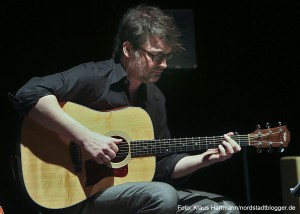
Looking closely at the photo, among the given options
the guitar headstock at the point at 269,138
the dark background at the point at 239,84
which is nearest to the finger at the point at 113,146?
the guitar headstock at the point at 269,138

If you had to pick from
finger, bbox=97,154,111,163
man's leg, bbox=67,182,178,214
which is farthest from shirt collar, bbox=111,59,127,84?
man's leg, bbox=67,182,178,214

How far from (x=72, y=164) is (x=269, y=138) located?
46.1 inches

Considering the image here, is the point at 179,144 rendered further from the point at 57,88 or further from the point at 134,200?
the point at 57,88

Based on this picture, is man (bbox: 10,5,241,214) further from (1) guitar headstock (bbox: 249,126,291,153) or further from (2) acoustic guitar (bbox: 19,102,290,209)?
(1) guitar headstock (bbox: 249,126,291,153)

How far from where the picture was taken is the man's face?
290 centimetres

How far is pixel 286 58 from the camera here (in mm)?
3869

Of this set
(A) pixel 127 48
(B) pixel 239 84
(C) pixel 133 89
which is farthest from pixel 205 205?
(B) pixel 239 84

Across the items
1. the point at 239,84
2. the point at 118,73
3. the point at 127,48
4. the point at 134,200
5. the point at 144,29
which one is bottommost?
the point at 134,200

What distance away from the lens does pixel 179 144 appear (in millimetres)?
2850

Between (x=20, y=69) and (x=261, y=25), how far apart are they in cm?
185

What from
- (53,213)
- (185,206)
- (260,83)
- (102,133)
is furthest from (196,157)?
(260,83)

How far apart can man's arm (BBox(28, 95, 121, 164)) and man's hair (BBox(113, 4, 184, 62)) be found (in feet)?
2.00

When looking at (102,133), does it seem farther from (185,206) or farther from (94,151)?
(185,206)

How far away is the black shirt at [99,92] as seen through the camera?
2572 mm
